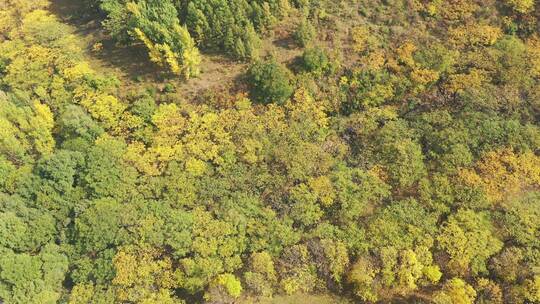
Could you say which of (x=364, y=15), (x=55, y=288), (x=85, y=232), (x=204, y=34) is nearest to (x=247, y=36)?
(x=204, y=34)

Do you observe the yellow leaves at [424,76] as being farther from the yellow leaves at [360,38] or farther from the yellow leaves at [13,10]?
the yellow leaves at [13,10]

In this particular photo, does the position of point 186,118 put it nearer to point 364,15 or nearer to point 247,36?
point 247,36

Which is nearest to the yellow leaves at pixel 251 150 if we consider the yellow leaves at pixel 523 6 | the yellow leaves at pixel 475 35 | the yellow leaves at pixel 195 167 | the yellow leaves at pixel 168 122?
the yellow leaves at pixel 195 167

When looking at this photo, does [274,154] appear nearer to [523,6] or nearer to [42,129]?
[42,129]

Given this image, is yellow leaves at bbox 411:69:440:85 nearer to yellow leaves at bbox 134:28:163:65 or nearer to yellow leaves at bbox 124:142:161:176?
yellow leaves at bbox 134:28:163:65

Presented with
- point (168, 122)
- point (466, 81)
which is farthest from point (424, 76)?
point (168, 122)

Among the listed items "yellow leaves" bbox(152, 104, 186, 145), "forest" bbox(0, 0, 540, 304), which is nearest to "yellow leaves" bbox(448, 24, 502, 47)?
"forest" bbox(0, 0, 540, 304)
